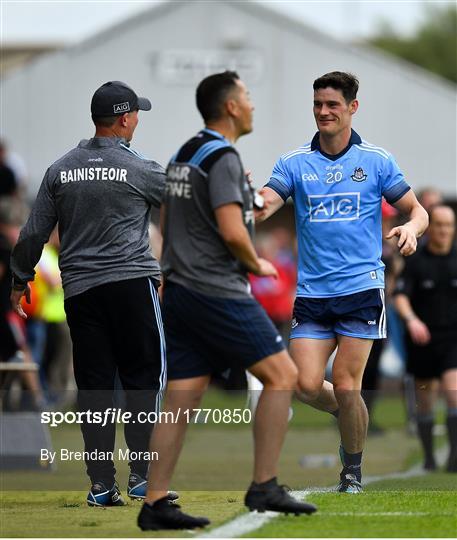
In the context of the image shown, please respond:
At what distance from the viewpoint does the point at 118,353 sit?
28.8ft

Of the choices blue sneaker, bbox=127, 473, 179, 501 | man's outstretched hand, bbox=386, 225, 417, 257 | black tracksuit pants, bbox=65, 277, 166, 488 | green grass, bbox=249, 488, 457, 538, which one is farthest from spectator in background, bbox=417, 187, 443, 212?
blue sneaker, bbox=127, 473, 179, 501

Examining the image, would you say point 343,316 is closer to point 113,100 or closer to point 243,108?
point 113,100

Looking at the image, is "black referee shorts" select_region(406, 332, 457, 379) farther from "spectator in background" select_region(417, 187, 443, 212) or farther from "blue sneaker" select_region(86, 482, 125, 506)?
"blue sneaker" select_region(86, 482, 125, 506)

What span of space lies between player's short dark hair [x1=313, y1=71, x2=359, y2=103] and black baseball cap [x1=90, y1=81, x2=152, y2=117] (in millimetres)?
1089

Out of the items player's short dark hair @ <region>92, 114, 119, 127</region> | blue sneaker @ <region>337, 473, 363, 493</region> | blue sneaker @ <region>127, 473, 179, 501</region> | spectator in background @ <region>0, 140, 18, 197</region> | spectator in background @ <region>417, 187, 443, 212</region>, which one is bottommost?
blue sneaker @ <region>337, 473, 363, 493</region>

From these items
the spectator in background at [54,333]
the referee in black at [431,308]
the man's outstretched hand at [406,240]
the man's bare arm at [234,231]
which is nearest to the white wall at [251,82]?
the spectator in background at [54,333]

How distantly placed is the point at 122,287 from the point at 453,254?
5325mm

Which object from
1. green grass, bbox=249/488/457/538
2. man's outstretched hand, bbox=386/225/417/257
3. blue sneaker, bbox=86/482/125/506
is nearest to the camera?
green grass, bbox=249/488/457/538

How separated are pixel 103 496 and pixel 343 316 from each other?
173cm

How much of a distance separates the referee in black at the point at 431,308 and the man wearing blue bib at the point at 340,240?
4.10 m

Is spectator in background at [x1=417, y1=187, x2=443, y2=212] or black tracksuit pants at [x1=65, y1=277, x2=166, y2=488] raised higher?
spectator in background at [x1=417, y1=187, x2=443, y2=212]

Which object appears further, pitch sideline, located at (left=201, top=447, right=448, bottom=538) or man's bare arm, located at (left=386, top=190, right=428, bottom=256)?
man's bare arm, located at (left=386, top=190, right=428, bottom=256)

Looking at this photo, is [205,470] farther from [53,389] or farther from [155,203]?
[53,389]

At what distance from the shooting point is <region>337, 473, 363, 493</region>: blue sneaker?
905 centimetres
